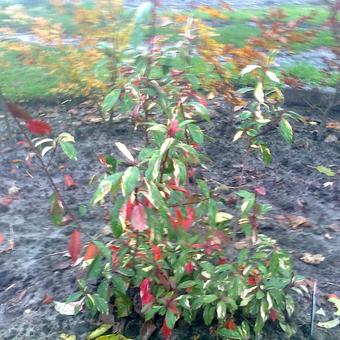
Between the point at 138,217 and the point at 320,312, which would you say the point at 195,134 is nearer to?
the point at 138,217

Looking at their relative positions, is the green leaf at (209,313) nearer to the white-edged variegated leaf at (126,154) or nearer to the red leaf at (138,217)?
the red leaf at (138,217)

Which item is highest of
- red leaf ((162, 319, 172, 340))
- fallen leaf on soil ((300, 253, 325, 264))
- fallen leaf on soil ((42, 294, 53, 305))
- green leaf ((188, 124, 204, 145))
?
green leaf ((188, 124, 204, 145))

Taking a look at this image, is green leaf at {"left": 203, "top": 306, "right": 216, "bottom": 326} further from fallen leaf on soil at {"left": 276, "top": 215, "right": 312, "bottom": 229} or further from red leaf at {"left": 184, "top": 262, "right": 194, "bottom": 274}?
fallen leaf on soil at {"left": 276, "top": 215, "right": 312, "bottom": 229}

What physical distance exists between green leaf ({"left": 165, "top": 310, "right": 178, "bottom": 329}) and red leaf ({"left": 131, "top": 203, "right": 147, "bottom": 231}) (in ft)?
1.83

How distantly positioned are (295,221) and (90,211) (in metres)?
1.26

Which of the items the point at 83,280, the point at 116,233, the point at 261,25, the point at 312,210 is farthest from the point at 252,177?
the point at 116,233

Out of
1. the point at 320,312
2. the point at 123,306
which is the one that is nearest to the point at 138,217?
the point at 123,306

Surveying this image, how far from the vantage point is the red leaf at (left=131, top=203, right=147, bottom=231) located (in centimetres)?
246

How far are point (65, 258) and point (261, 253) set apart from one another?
1121 mm

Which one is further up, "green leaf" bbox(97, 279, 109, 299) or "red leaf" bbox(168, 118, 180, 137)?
"red leaf" bbox(168, 118, 180, 137)

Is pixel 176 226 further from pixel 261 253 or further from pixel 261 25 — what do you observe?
pixel 261 25

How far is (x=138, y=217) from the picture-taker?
2473 mm

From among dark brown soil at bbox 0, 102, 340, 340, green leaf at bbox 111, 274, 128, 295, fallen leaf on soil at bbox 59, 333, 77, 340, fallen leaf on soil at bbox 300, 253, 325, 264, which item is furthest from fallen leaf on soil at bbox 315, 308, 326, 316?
fallen leaf on soil at bbox 59, 333, 77, 340

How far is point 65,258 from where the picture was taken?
3.56 m
